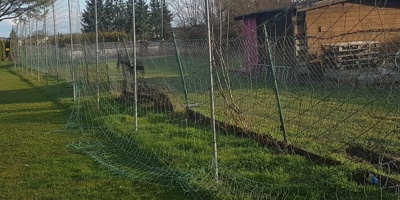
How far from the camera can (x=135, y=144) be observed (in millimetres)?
7922

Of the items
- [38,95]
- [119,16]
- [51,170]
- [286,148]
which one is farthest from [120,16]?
[286,148]

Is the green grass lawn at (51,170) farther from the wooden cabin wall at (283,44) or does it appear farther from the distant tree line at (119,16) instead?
the distant tree line at (119,16)

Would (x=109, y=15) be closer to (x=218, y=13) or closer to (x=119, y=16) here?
(x=119, y=16)

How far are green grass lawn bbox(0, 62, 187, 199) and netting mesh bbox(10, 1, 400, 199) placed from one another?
24 centimetres

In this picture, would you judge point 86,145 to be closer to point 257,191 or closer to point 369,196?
point 257,191

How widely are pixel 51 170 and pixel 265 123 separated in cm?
371

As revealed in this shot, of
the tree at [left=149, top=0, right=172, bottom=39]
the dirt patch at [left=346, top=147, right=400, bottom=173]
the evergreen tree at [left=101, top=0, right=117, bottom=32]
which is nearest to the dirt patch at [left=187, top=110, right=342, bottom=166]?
the dirt patch at [left=346, top=147, right=400, bottom=173]

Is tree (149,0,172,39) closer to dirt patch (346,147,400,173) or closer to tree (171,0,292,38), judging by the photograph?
tree (171,0,292,38)

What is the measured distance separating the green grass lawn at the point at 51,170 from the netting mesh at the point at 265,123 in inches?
9.4

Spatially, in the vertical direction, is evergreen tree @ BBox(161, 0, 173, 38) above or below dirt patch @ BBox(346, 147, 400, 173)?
above

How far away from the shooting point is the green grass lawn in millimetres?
5691

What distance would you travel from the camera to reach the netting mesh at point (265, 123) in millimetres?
5461

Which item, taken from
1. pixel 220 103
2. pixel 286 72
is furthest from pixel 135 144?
pixel 286 72

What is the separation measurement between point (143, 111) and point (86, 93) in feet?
9.32
